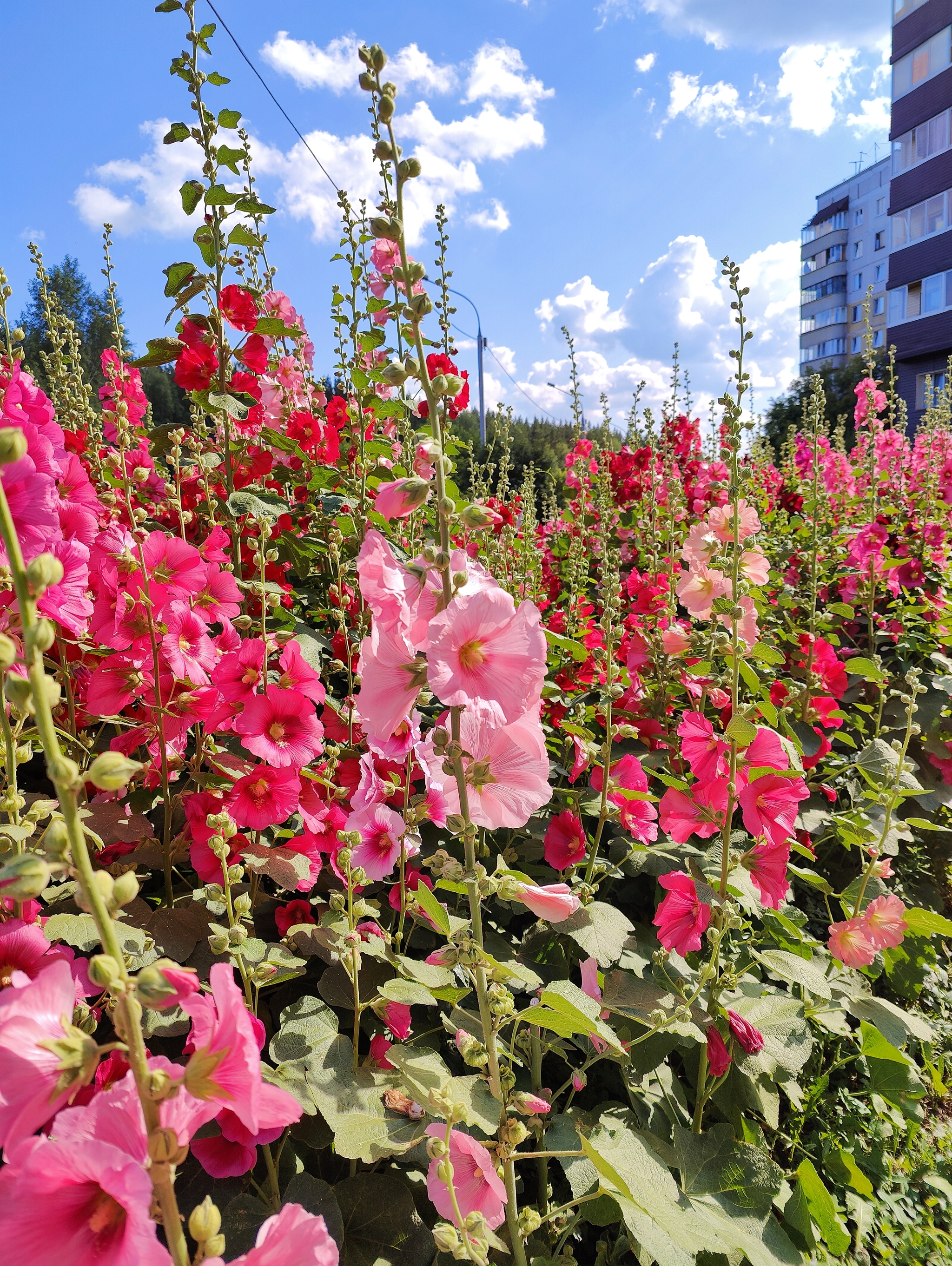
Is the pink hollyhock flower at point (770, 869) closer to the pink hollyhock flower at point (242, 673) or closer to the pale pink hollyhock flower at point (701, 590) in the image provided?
the pale pink hollyhock flower at point (701, 590)

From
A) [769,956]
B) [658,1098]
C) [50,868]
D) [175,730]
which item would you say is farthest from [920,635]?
[50,868]

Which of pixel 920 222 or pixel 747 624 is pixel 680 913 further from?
pixel 920 222

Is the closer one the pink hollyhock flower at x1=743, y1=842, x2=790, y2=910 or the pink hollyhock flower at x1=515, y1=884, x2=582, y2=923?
the pink hollyhock flower at x1=515, y1=884, x2=582, y2=923

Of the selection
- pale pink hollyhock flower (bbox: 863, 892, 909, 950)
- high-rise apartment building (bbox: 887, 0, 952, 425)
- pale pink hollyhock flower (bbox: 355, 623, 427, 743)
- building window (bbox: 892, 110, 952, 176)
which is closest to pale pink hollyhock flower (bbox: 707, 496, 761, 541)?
pale pink hollyhock flower (bbox: 863, 892, 909, 950)

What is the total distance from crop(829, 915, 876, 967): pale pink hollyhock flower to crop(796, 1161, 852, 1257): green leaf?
511 millimetres

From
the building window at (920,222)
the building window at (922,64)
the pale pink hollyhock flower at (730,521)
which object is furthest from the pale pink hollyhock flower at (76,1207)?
the building window at (922,64)

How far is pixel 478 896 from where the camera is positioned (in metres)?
1.11

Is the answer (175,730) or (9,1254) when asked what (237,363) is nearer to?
(175,730)

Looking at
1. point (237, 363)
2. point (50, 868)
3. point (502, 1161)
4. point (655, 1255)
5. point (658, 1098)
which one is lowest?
point (658, 1098)

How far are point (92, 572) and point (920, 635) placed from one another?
4.20m

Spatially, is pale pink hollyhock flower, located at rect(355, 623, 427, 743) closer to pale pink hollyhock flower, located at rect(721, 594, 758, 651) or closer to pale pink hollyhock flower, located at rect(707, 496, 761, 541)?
pale pink hollyhock flower, located at rect(721, 594, 758, 651)

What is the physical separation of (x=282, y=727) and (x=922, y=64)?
114 feet

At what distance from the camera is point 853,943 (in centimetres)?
202

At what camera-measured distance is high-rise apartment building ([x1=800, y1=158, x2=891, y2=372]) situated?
2140 inches
